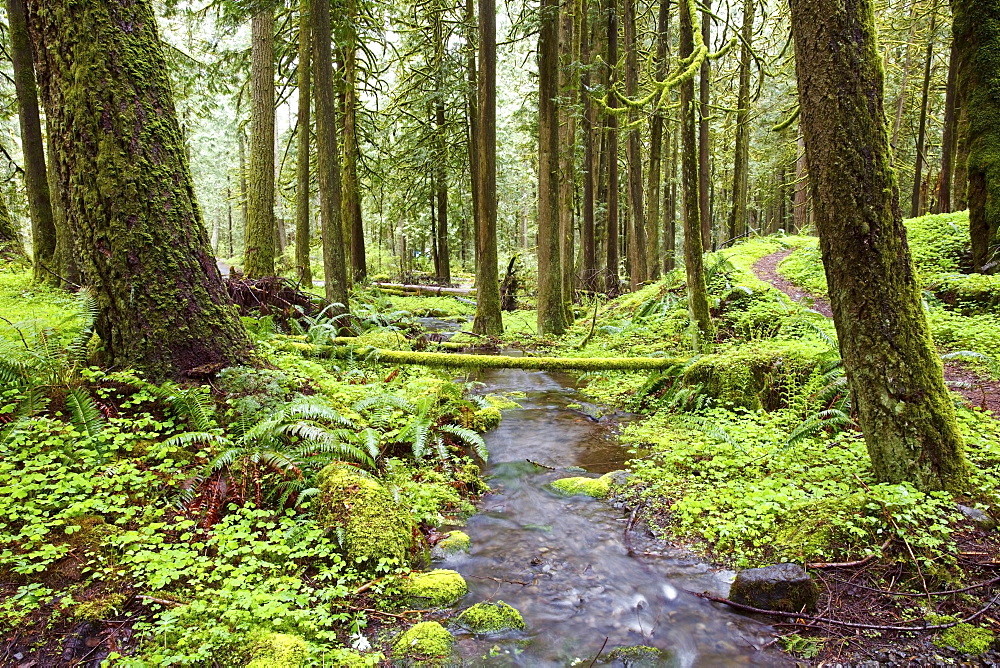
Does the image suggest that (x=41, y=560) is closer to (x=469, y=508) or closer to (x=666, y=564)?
(x=469, y=508)

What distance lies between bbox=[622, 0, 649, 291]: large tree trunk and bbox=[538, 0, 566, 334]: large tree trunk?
2.00 meters

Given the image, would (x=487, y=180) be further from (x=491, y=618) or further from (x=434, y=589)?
(x=491, y=618)

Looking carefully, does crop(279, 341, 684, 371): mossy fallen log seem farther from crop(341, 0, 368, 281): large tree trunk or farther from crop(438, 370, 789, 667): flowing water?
crop(341, 0, 368, 281): large tree trunk

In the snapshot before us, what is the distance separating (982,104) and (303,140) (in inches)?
503

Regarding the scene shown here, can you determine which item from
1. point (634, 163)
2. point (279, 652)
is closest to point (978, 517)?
point (279, 652)

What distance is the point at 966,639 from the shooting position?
3.02m

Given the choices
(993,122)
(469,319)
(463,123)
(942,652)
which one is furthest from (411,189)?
(942,652)

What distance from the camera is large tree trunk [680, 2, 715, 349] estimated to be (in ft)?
27.4

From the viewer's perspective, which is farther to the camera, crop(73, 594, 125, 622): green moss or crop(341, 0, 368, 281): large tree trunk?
crop(341, 0, 368, 281): large tree trunk

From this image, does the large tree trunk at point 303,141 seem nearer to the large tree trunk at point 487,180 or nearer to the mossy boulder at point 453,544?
the large tree trunk at point 487,180

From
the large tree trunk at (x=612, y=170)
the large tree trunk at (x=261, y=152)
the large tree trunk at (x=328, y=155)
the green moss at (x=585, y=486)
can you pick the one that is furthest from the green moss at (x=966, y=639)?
the large tree trunk at (x=261, y=152)

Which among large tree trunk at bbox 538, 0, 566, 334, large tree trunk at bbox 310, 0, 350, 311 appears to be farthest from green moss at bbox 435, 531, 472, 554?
large tree trunk at bbox 538, 0, 566, 334

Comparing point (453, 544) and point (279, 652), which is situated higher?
point (279, 652)

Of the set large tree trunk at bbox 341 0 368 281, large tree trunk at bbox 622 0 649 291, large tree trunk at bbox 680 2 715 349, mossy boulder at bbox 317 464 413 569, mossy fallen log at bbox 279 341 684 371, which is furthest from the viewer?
large tree trunk at bbox 341 0 368 281
